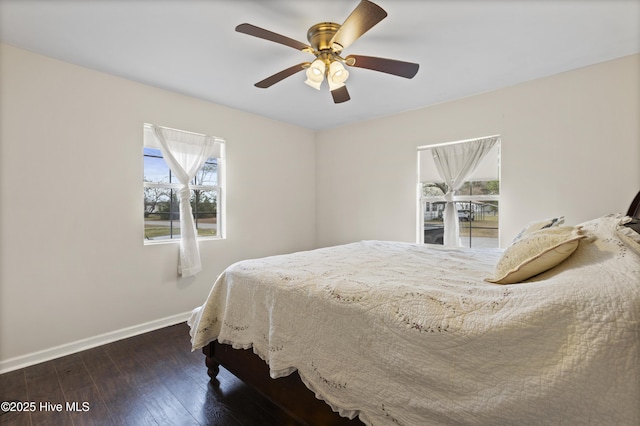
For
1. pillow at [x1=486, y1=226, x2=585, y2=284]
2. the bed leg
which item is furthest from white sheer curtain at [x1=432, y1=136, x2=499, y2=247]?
the bed leg

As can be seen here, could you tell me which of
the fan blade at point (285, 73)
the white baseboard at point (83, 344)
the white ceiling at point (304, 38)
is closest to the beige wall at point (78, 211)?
the white baseboard at point (83, 344)

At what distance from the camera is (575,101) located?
2.62 metres

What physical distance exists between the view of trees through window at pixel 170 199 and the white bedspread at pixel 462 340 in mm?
1987

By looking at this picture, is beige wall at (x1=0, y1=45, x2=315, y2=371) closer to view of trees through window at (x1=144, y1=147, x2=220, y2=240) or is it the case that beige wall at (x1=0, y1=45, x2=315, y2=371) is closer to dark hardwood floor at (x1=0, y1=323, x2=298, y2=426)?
view of trees through window at (x1=144, y1=147, x2=220, y2=240)

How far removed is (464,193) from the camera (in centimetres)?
337

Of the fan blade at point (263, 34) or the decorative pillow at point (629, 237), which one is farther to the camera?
the fan blade at point (263, 34)

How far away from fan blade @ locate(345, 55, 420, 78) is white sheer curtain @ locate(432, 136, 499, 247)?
1709 mm

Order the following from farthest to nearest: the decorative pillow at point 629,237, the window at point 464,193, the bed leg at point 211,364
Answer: the window at point 464,193
the bed leg at point 211,364
the decorative pillow at point 629,237

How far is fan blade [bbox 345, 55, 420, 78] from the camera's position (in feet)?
6.21

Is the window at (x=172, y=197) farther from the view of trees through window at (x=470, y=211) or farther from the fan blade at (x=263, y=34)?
the view of trees through window at (x=470, y=211)

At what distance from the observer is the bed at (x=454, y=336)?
78 cm

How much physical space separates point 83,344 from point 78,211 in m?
1.19

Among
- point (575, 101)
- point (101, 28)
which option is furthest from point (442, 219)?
point (101, 28)

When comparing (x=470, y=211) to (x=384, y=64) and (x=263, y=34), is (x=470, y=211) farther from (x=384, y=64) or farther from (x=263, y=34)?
(x=263, y=34)
